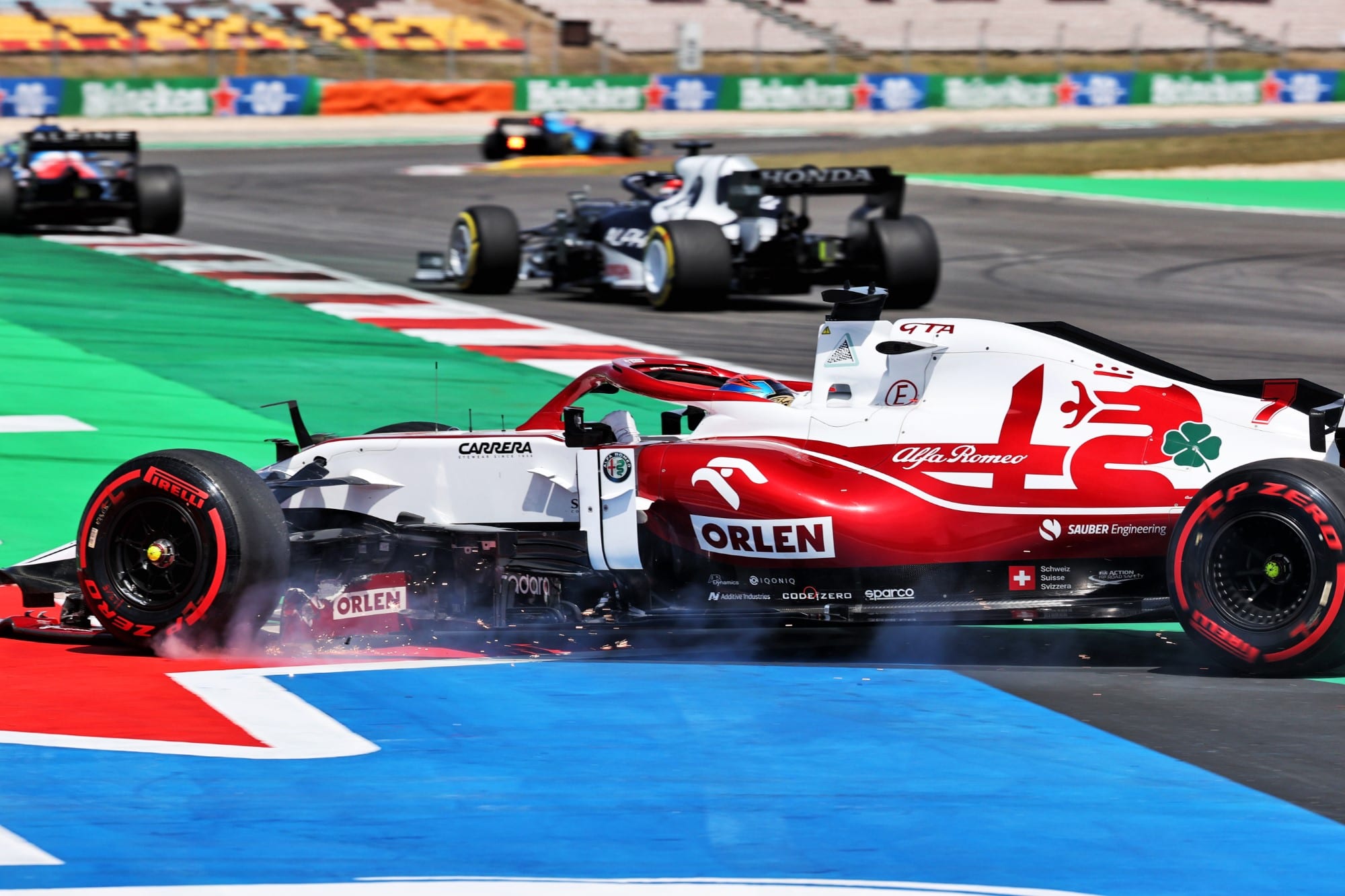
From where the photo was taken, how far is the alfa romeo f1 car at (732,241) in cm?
2000

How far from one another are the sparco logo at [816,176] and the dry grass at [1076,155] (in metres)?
18.4

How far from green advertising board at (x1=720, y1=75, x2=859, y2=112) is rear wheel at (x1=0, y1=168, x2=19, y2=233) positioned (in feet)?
105

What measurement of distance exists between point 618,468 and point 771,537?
70cm

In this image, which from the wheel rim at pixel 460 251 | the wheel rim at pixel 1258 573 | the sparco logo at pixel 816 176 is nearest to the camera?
the wheel rim at pixel 1258 573

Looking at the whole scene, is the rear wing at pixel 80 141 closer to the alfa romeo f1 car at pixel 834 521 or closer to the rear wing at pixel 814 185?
the rear wing at pixel 814 185

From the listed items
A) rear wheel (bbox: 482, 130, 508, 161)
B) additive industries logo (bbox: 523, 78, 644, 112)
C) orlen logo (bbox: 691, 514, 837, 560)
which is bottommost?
orlen logo (bbox: 691, 514, 837, 560)

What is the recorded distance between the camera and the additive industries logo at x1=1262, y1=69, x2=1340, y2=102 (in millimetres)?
59844

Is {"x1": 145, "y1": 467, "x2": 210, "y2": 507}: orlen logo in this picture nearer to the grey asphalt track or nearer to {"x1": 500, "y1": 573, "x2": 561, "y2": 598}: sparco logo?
{"x1": 500, "y1": 573, "x2": 561, "y2": 598}: sparco logo

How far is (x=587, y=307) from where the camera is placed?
21.2 meters

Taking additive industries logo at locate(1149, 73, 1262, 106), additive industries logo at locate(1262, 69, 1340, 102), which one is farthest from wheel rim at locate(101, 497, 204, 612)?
additive industries logo at locate(1262, 69, 1340, 102)

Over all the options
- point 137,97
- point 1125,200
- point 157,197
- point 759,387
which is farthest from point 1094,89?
point 759,387

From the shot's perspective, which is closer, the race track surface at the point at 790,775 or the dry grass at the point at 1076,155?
the race track surface at the point at 790,775

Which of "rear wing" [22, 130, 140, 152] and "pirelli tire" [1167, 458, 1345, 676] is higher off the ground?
"rear wing" [22, 130, 140, 152]

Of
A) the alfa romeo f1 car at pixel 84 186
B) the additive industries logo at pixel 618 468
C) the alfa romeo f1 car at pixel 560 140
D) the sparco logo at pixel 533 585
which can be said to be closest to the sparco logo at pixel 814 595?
the additive industries logo at pixel 618 468
